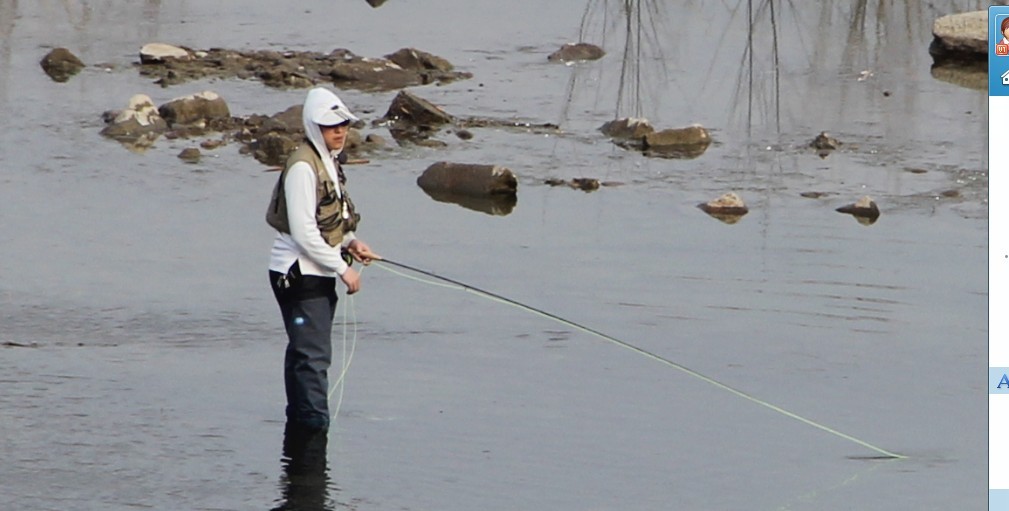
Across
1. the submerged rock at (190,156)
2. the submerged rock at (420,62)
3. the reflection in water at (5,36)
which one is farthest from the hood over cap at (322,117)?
the submerged rock at (420,62)

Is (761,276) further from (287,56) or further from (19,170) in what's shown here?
(287,56)

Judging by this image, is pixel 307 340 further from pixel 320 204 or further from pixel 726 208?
pixel 726 208

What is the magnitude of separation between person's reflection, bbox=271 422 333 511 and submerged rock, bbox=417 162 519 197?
433 centimetres

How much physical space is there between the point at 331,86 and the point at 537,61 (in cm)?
195

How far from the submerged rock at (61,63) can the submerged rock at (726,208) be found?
6.12 m

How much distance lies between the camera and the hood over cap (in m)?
7.55

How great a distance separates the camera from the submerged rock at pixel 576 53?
52.7ft

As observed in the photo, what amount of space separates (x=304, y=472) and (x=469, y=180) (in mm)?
4945

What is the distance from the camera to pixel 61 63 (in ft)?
51.0

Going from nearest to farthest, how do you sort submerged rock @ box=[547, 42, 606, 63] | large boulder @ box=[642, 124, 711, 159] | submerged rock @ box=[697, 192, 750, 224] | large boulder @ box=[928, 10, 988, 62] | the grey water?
the grey water < submerged rock @ box=[697, 192, 750, 224] < large boulder @ box=[642, 124, 711, 159] < submerged rock @ box=[547, 42, 606, 63] < large boulder @ box=[928, 10, 988, 62]

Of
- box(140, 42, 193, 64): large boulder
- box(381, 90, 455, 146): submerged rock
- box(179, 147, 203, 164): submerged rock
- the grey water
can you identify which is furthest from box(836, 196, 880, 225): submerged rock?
box(140, 42, 193, 64): large boulder

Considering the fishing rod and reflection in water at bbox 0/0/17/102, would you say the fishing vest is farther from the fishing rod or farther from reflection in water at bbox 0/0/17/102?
reflection in water at bbox 0/0/17/102

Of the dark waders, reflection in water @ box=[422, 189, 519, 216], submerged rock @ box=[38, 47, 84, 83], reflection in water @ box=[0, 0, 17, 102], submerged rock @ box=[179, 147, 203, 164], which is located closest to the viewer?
the dark waders

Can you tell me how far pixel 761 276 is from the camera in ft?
33.6
